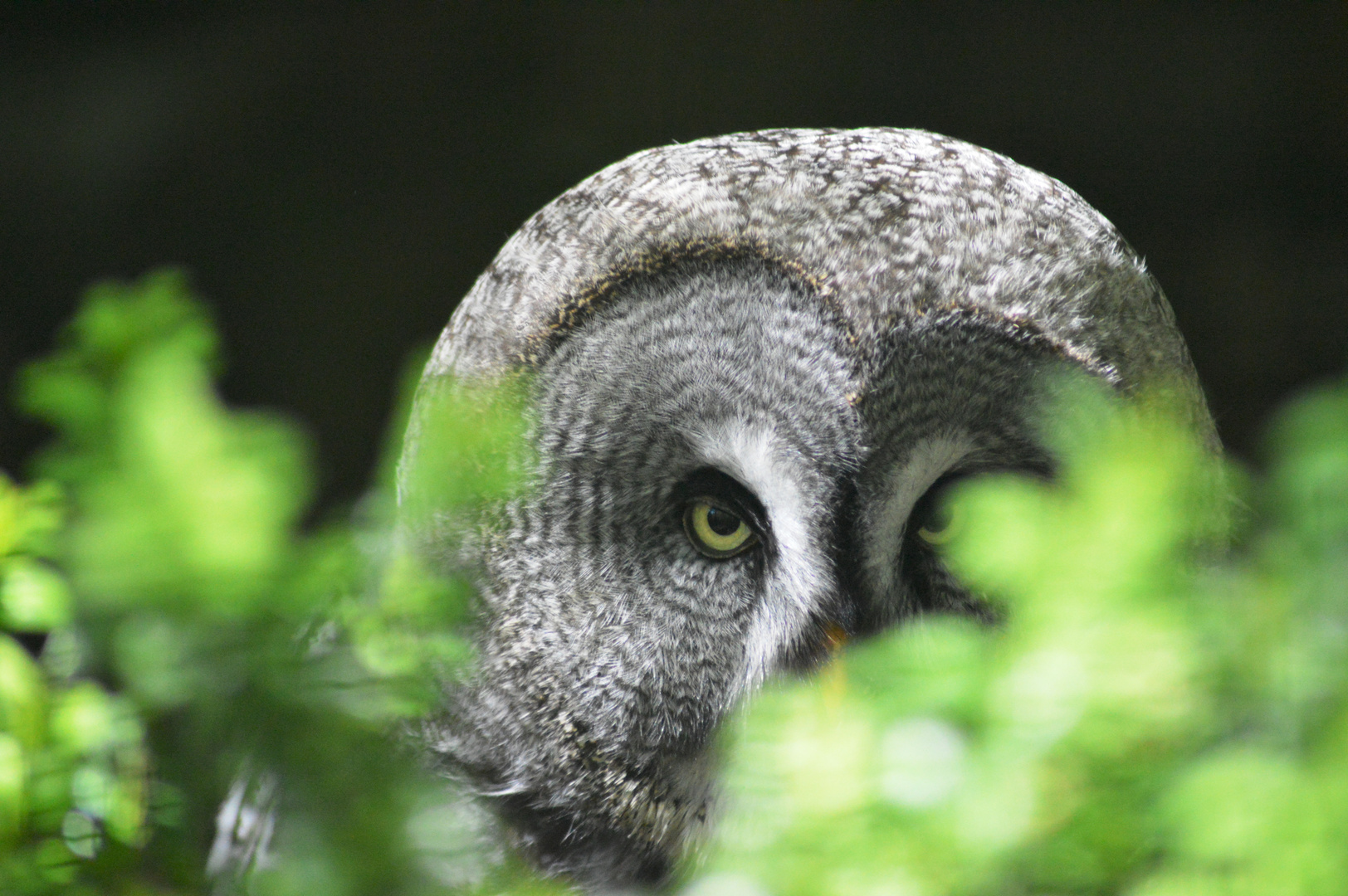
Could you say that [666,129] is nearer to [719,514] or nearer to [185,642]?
[719,514]

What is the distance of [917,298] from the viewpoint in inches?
35.3

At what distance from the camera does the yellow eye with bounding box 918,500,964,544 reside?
0.93 m

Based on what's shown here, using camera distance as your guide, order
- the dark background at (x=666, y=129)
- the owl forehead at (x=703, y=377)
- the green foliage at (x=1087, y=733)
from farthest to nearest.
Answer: the dark background at (x=666, y=129), the owl forehead at (x=703, y=377), the green foliage at (x=1087, y=733)

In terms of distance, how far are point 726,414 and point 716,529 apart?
0.12 m

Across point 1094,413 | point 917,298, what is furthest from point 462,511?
point 1094,413

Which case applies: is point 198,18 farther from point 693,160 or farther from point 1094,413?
point 1094,413

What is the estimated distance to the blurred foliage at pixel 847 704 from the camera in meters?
0.35

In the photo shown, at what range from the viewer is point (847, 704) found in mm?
409

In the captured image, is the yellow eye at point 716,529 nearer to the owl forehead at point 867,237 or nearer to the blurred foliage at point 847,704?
the owl forehead at point 867,237

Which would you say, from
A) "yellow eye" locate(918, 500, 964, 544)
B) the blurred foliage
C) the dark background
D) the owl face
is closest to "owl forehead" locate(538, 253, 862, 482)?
the owl face

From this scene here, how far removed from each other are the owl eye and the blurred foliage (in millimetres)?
478

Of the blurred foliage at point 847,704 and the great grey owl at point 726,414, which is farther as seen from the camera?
the great grey owl at point 726,414

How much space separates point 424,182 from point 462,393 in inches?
61.2

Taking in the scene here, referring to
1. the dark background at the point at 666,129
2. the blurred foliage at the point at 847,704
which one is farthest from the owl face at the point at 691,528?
the dark background at the point at 666,129
